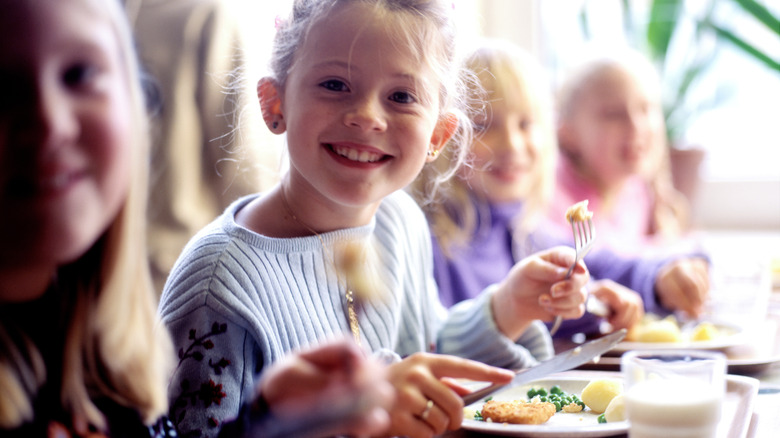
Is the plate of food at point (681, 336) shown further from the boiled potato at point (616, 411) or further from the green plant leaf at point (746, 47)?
the green plant leaf at point (746, 47)

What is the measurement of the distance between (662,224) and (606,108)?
0.53 m

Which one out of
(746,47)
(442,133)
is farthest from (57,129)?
(746,47)

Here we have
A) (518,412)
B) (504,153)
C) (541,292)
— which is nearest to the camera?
(518,412)

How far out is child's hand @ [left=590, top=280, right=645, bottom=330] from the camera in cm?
125

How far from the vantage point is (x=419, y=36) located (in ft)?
2.77

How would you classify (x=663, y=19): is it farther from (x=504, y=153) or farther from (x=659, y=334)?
(x=659, y=334)

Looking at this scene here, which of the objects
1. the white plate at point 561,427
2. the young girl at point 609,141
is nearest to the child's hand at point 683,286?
the young girl at point 609,141

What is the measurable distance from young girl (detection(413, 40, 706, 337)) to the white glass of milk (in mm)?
732

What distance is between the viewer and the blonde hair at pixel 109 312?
19.6 inches

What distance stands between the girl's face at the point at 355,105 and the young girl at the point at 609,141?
3.80 ft

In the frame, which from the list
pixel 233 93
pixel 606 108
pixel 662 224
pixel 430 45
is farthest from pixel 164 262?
pixel 662 224

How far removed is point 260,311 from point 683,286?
3.19 feet

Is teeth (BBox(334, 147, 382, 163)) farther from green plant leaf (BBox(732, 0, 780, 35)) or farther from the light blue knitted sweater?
green plant leaf (BBox(732, 0, 780, 35))

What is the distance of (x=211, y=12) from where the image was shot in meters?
1.66
